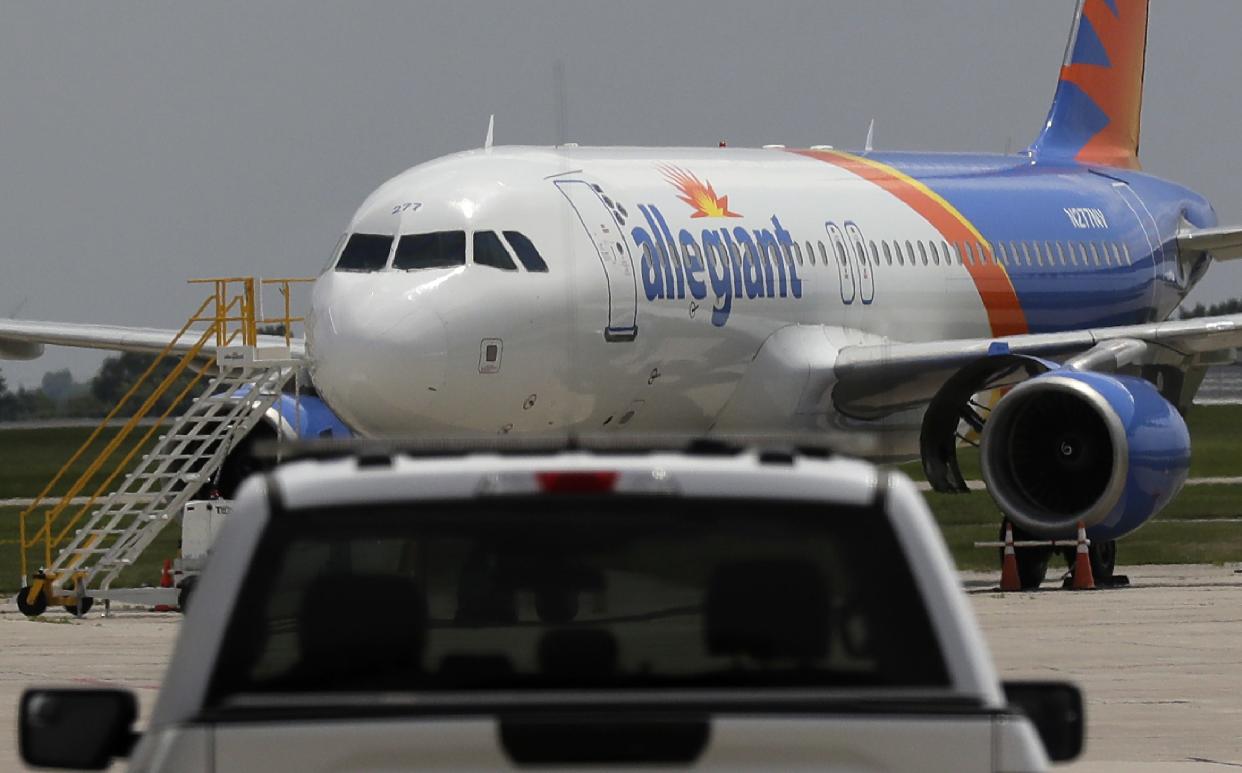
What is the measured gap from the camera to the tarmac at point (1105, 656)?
1248 cm

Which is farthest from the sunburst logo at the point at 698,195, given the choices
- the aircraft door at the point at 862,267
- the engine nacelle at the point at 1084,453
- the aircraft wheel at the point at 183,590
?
the aircraft wheel at the point at 183,590

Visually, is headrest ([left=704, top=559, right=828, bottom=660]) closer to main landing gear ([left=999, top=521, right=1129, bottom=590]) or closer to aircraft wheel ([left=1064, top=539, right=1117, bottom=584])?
main landing gear ([left=999, top=521, right=1129, bottom=590])

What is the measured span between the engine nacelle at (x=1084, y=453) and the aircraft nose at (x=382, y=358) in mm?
4960

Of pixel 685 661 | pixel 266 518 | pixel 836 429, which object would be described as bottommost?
pixel 836 429

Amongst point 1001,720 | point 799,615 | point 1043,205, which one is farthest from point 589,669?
point 1043,205

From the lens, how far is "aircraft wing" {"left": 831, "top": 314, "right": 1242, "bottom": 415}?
79.6ft

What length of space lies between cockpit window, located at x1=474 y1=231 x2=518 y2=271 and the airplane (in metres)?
0.03

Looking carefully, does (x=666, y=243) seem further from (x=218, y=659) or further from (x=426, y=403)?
(x=218, y=659)

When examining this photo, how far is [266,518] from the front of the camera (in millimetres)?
4754

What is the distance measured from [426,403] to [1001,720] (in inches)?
643

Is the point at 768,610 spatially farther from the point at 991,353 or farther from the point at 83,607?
the point at 991,353

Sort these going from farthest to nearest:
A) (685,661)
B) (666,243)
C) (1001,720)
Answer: (666,243) → (685,661) → (1001,720)

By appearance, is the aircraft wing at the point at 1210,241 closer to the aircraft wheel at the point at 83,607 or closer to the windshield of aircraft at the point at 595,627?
the aircraft wheel at the point at 83,607

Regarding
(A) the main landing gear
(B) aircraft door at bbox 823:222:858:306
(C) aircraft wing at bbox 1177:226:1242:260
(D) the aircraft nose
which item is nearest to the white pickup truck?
(D) the aircraft nose
